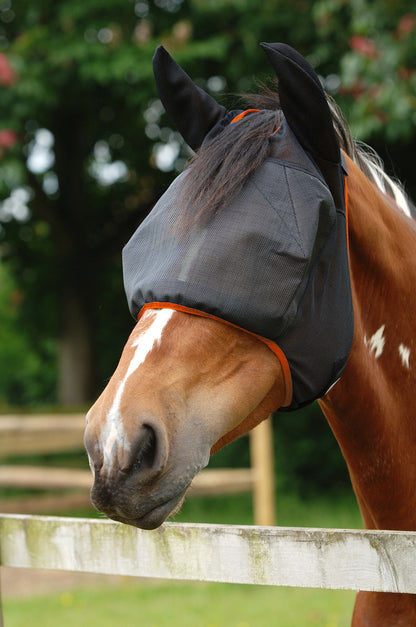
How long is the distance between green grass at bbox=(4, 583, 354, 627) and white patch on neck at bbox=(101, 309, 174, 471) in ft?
13.4

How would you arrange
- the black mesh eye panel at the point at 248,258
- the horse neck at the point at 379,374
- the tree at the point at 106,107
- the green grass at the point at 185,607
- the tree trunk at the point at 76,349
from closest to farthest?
1. the black mesh eye panel at the point at 248,258
2. the horse neck at the point at 379,374
3. the green grass at the point at 185,607
4. the tree at the point at 106,107
5. the tree trunk at the point at 76,349

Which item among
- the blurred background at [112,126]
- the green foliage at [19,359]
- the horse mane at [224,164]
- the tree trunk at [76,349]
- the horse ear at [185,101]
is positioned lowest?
the green foliage at [19,359]

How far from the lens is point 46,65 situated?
704cm

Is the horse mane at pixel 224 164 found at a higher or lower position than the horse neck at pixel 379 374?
higher

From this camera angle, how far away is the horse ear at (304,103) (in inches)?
61.2

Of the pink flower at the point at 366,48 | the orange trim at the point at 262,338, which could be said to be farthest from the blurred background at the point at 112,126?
the orange trim at the point at 262,338

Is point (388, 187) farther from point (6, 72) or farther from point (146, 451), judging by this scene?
point (6, 72)

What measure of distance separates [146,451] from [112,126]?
859 centimetres

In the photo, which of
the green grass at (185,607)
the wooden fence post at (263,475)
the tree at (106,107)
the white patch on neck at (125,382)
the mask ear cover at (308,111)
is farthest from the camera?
the wooden fence post at (263,475)

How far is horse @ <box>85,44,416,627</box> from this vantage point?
1345mm

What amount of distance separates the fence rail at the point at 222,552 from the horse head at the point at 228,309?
0.35 m

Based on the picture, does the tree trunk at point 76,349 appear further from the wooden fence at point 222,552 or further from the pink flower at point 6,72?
the wooden fence at point 222,552

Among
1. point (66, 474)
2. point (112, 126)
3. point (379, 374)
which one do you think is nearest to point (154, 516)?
point (379, 374)

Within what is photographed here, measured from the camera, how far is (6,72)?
255 inches
